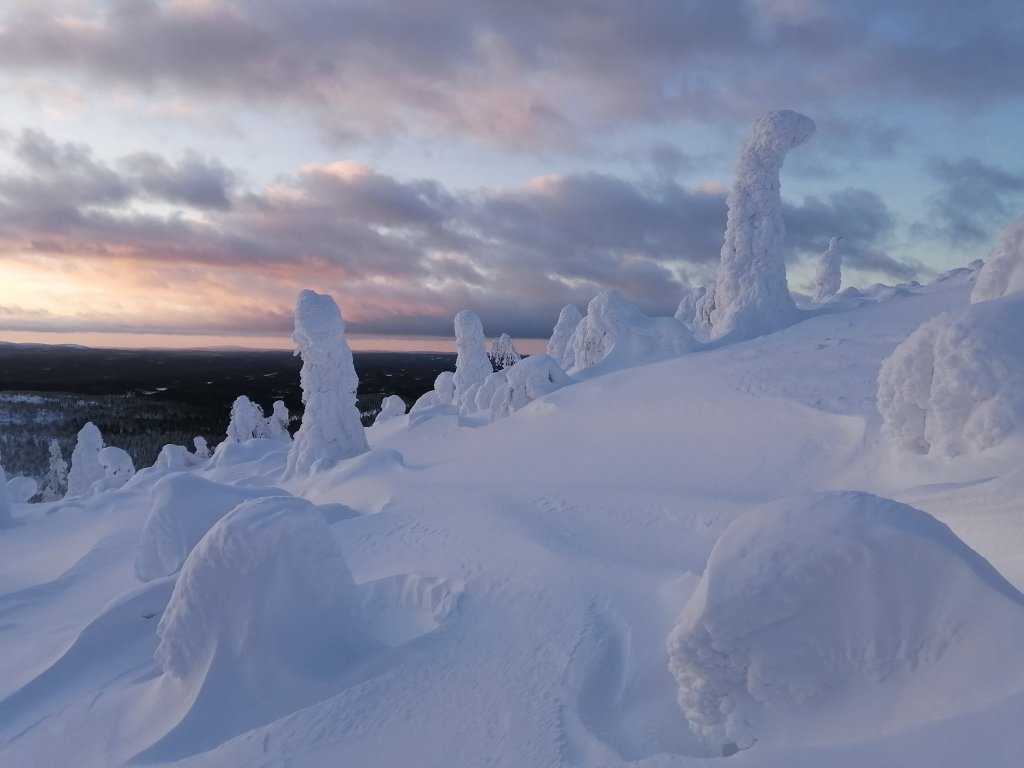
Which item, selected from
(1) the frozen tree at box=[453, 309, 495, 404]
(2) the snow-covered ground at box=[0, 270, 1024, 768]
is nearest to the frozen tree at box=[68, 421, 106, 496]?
(1) the frozen tree at box=[453, 309, 495, 404]

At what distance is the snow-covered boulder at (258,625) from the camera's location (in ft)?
17.3

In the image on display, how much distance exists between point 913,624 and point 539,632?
345cm

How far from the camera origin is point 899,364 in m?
8.56

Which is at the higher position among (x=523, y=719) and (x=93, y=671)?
(x=523, y=719)

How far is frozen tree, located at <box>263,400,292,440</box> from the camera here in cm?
4654

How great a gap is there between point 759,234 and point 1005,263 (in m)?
14.2

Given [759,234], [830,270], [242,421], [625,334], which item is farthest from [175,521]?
[830,270]

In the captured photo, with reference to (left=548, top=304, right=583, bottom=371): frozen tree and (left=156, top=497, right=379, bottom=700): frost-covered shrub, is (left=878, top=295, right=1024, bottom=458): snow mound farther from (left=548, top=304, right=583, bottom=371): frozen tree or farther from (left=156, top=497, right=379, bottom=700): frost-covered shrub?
(left=548, top=304, right=583, bottom=371): frozen tree

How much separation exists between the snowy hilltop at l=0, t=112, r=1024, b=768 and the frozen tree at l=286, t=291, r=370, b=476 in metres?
4.71

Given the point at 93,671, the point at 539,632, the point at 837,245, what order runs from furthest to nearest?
the point at 837,245 → the point at 93,671 → the point at 539,632

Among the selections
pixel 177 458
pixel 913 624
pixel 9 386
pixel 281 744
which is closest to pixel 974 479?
pixel 913 624

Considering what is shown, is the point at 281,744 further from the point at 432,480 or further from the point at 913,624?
the point at 432,480

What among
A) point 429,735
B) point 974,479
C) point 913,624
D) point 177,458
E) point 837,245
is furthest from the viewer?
point 837,245

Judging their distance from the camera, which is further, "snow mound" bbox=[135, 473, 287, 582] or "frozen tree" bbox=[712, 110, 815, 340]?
"frozen tree" bbox=[712, 110, 815, 340]
